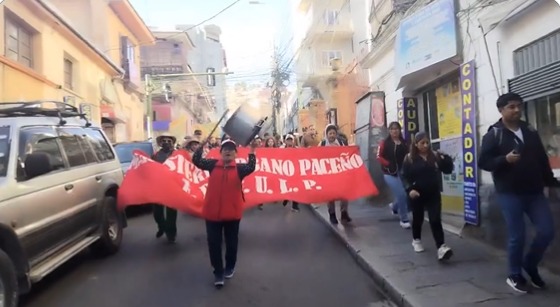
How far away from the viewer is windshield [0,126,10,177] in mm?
4620

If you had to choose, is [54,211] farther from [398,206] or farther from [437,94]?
[437,94]

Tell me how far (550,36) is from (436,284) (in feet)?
9.70

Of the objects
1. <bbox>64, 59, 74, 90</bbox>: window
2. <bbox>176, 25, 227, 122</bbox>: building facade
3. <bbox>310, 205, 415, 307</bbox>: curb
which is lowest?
<bbox>310, 205, 415, 307</bbox>: curb

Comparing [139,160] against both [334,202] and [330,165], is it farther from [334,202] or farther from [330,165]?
[334,202]

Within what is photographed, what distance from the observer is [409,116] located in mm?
9523

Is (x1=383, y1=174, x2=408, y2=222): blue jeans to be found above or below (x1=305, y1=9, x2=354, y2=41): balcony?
below

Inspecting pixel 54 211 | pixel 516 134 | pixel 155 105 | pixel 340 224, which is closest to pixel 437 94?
pixel 340 224

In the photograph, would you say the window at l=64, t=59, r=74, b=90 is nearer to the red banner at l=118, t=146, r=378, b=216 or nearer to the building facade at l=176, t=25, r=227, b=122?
the red banner at l=118, t=146, r=378, b=216

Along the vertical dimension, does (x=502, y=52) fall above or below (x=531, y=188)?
above

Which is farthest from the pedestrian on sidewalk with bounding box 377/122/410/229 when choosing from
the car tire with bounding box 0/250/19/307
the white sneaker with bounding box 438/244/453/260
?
the car tire with bounding box 0/250/19/307

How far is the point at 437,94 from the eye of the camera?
8805 millimetres

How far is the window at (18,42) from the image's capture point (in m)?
13.2

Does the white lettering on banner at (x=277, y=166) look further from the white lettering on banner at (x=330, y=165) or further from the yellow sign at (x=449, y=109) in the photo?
the yellow sign at (x=449, y=109)

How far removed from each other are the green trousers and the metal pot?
1.77 metres
